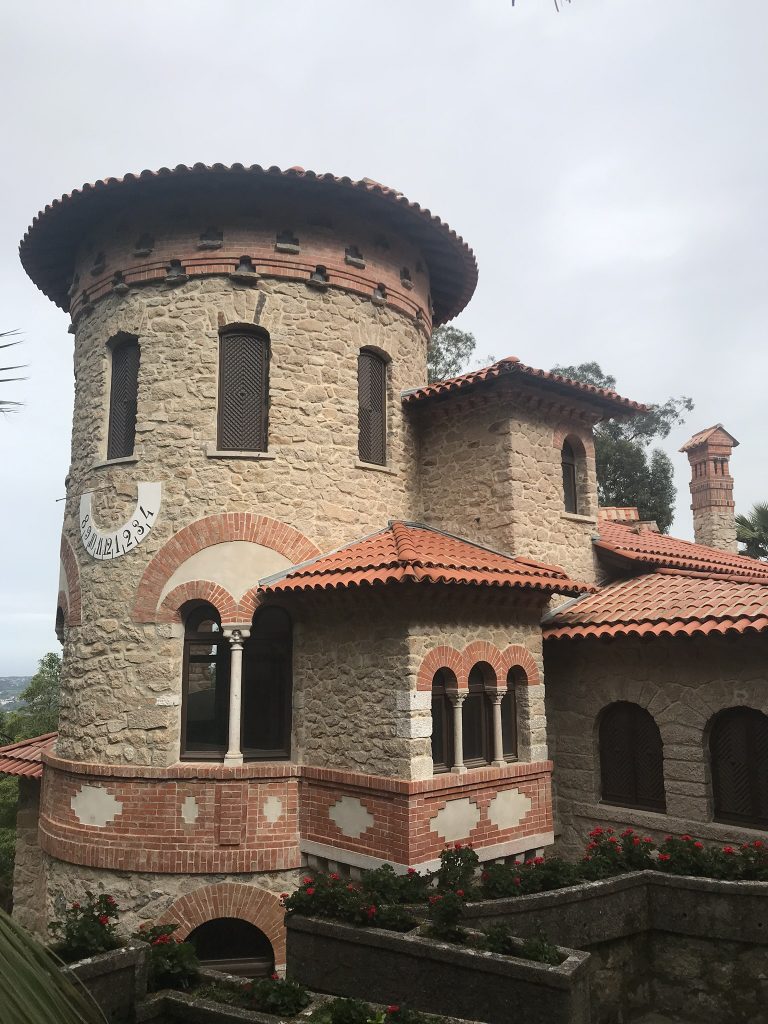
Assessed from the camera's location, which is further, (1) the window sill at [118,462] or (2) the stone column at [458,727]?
(1) the window sill at [118,462]

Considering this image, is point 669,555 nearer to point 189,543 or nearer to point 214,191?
point 189,543

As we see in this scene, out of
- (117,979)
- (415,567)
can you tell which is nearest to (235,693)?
(415,567)

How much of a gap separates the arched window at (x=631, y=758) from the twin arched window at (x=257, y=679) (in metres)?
4.34

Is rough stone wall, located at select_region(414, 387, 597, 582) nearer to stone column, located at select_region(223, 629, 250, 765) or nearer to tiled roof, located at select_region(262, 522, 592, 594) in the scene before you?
tiled roof, located at select_region(262, 522, 592, 594)

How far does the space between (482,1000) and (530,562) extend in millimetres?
5850

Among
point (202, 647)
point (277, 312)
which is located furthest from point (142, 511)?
point (277, 312)

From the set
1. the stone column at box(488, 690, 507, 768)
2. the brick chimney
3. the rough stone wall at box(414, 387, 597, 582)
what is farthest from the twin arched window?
the brick chimney

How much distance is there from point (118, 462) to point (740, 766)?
8751mm

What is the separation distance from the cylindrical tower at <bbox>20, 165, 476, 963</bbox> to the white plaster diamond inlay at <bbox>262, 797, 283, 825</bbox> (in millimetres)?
29

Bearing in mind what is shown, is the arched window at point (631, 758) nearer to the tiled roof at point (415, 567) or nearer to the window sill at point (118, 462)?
the tiled roof at point (415, 567)

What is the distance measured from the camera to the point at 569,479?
12.2 metres

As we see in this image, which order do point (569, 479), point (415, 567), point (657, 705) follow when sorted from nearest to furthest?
point (415, 567) < point (657, 705) < point (569, 479)

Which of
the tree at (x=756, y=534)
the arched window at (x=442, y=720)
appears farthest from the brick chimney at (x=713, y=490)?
the arched window at (x=442, y=720)

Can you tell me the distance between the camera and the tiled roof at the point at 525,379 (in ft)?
34.8
